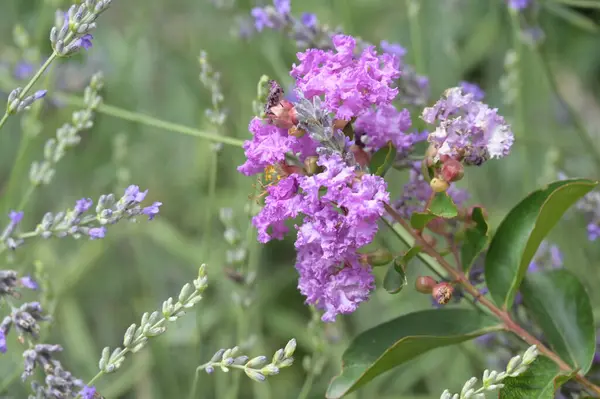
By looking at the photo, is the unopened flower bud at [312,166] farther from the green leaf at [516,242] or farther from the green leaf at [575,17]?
the green leaf at [575,17]

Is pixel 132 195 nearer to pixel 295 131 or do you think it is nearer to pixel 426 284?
pixel 295 131

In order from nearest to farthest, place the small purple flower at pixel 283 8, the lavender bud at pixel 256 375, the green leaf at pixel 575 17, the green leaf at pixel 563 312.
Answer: the lavender bud at pixel 256 375, the green leaf at pixel 563 312, the small purple flower at pixel 283 8, the green leaf at pixel 575 17

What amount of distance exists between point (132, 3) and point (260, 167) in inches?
81.5

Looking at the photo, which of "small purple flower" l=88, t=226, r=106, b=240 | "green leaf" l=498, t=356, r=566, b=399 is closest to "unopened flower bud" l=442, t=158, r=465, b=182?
"green leaf" l=498, t=356, r=566, b=399

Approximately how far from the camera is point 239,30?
70.3 inches

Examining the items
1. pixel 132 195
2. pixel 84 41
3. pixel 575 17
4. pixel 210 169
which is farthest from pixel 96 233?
pixel 575 17

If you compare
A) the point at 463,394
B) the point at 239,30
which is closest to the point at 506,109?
the point at 239,30

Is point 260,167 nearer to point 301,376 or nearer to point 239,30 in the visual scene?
point 239,30

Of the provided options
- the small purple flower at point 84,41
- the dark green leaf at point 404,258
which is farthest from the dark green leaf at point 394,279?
the small purple flower at point 84,41

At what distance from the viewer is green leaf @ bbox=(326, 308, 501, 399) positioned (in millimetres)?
932

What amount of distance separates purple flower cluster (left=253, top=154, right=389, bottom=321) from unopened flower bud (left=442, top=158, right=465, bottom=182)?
0.10 meters

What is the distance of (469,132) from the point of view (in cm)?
93

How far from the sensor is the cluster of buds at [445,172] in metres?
0.92

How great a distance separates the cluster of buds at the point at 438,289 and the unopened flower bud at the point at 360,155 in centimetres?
16
